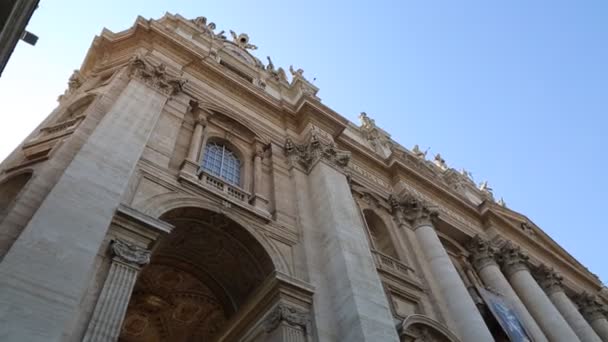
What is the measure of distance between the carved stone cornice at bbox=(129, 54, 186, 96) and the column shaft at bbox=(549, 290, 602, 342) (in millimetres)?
18821

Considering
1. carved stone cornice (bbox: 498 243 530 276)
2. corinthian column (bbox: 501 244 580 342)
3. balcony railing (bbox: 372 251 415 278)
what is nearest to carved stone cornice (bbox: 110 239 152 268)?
balcony railing (bbox: 372 251 415 278)

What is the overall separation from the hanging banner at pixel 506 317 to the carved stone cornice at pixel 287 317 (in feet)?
27.6

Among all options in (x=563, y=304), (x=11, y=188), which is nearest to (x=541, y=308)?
(x=563, y=304)

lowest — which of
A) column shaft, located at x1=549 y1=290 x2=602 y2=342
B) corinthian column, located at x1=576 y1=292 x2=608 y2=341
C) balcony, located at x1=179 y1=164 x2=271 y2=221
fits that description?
balcony, located at x1=179 y1=164 x2=271 y2=221

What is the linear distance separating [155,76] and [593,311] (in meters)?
23.5

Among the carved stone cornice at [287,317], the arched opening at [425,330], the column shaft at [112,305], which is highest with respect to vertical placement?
the arched opening at [425,330]

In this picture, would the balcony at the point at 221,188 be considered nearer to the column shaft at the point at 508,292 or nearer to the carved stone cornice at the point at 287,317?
the carved stone cornice at the point at 287,317

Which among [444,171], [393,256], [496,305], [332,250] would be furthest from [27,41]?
[444,171]

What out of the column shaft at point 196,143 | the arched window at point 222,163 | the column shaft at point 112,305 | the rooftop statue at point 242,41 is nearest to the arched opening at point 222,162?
the arched window at point 222,163

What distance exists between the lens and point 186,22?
22312 millimetres

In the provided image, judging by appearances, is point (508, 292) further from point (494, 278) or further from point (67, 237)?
point (67, 237)

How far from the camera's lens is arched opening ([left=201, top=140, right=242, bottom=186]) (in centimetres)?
1475

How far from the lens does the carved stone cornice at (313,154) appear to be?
55.7 ft

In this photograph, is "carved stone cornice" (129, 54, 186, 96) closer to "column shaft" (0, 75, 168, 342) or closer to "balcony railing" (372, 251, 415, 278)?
"column shaft" (0, 75, 168, 342)
